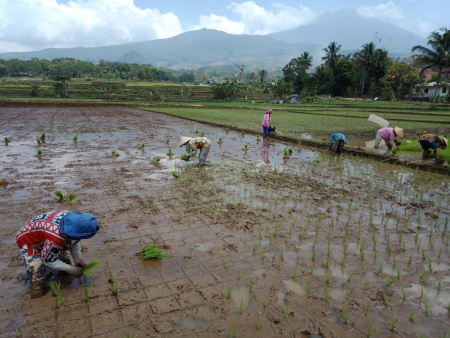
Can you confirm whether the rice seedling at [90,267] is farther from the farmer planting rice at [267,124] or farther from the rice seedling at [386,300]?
the farmer planting rice at [267,124]

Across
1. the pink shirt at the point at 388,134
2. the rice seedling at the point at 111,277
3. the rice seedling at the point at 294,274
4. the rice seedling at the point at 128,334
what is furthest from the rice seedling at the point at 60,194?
the pink shirt at the point at 388,134

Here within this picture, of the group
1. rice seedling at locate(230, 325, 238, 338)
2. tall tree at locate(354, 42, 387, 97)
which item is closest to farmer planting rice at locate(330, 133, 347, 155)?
rice seedling at locate(230, 325, 238, 338)

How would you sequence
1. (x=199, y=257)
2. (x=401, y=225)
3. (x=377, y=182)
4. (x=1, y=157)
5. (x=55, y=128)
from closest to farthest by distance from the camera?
(x=199, y=257)
(x=401, y=225)
(x=377, y=182)
(x=1, y=157)
(x=55, y=128)

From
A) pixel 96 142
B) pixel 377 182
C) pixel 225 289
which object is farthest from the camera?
pixel 96 142

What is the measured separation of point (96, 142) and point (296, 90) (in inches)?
2163

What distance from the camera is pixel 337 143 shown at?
1077 centimetres

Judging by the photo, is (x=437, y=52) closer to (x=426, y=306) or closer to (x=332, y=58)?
(x=332, y=58)

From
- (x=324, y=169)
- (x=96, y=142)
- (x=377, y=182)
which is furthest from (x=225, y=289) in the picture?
(x=96, y=142)

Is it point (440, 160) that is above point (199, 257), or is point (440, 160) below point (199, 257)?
above

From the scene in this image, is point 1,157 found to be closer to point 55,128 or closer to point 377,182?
point 55,128

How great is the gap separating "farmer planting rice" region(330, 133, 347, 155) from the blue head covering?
30.3ft

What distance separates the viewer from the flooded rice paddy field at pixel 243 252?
2.99 metres

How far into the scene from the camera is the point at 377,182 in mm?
7641

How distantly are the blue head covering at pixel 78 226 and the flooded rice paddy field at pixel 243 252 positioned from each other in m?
0.67
